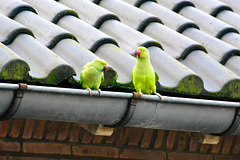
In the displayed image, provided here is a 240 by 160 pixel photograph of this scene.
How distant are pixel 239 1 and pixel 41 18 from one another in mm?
2642

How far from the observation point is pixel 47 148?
10.8ft

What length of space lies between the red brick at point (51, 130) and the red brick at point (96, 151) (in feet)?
0.58

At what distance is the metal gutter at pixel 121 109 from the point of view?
248 cm

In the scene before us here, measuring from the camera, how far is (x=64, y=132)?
11.0 ft

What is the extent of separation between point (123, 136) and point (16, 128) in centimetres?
77

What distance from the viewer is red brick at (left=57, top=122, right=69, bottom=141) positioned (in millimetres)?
3320

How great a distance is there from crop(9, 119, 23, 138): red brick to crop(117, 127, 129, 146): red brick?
2.36ft

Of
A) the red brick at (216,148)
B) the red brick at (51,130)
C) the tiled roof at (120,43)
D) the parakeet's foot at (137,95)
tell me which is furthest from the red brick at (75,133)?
the red brick at (216,148)

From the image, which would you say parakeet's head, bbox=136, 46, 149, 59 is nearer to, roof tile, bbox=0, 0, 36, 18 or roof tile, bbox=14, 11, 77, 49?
roof tile, bbox=14, 11, 77, 49

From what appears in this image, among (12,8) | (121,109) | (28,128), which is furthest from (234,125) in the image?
(12,8)

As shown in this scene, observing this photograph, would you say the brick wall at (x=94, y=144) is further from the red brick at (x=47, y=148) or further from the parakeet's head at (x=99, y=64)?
the parakeet's head at (x=99, y=64)

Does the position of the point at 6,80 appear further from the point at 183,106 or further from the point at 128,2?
the point at 128,2

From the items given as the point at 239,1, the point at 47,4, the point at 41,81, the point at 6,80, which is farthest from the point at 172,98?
the point at 239,1

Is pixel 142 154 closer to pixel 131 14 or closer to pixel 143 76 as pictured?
pixel 143 76
